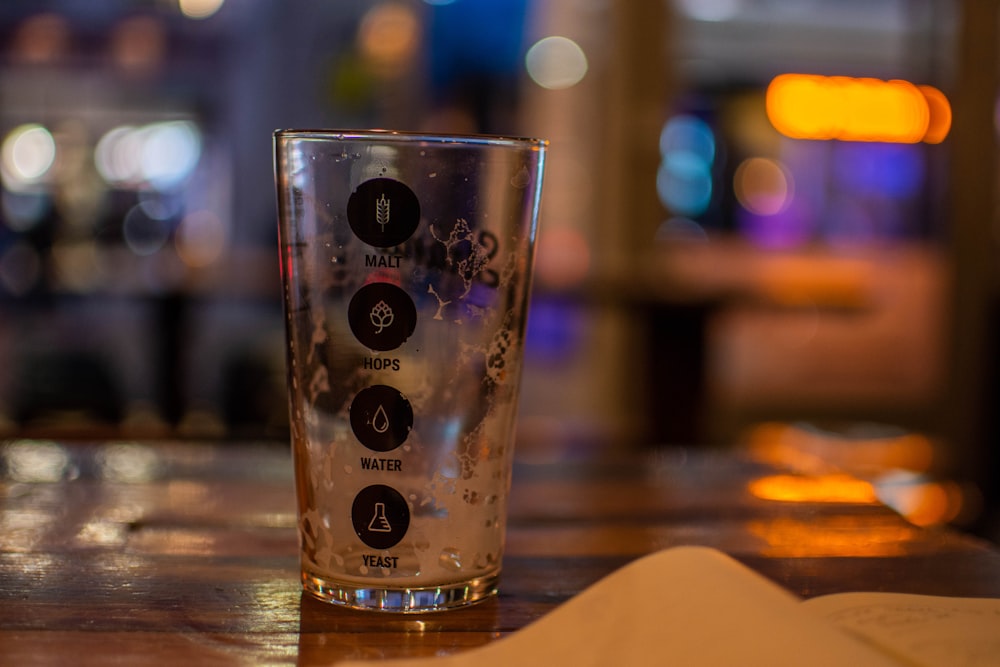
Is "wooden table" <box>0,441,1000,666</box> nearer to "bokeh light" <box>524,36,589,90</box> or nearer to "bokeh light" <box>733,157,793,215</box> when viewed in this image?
"bokeh light" <box>524,36,589,90</box>

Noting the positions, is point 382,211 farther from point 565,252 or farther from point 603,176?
point 565,252

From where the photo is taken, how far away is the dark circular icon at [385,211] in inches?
14.8

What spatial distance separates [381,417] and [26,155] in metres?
4.58

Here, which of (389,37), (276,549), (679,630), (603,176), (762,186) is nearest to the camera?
(679,630)

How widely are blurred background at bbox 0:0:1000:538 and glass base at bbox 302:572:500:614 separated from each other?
317cm

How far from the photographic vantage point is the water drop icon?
1.26 feet

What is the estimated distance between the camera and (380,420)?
0.38 m

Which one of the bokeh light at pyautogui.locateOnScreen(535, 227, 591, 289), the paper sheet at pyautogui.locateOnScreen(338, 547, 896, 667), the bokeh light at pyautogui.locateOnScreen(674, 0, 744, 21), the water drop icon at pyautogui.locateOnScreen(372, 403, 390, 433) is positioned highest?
the bokeh light at pyautogui.locateOnScreen(674, 0, 744, 21)

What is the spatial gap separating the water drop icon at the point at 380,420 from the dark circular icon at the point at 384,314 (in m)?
0.02

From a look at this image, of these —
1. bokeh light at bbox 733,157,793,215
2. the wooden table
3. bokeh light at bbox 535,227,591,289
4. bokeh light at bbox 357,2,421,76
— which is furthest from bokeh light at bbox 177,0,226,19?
the wooden table

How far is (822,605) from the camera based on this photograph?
383 millimetres

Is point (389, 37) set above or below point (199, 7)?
below

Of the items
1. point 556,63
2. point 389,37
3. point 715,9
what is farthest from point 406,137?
point 715,9

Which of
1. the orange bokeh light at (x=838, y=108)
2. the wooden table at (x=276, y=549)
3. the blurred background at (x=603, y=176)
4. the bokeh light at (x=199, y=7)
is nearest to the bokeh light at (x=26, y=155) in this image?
the blurred background at (x=603, y=176)
